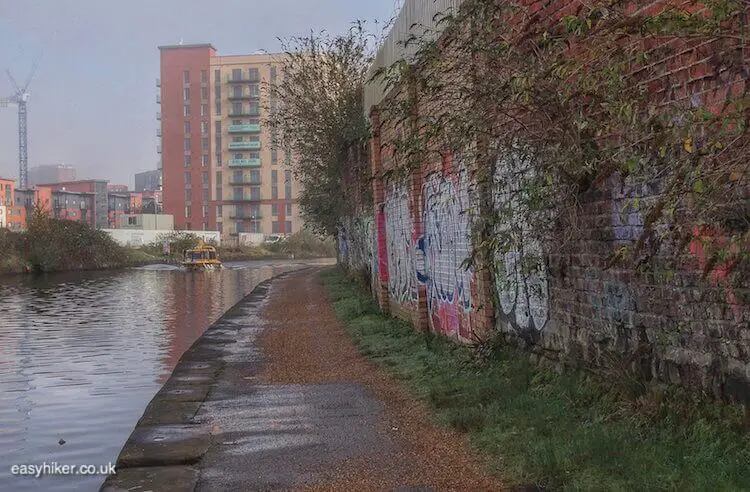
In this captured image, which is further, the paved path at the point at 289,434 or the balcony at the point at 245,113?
the balcony at the point at 245,113

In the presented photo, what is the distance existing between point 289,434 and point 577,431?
254 cm

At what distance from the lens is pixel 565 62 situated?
5129 millimetres

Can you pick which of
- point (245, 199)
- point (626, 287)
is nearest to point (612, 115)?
point (626, 287)

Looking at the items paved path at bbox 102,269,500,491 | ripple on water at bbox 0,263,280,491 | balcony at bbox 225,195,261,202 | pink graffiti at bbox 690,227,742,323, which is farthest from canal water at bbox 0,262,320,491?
balcony at bbox 225,195,261,202

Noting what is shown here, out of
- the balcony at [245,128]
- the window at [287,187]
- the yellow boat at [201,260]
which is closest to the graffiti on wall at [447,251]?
the yellow boat at [201,260]

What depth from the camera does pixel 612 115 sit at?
5.20 m

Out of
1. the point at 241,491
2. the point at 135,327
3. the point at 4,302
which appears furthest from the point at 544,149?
the point at 4,302

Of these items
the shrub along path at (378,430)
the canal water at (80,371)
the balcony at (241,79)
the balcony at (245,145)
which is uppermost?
the balcony at (241,79)

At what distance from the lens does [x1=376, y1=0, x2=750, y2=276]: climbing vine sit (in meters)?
4.23

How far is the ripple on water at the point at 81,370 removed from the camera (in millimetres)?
7281

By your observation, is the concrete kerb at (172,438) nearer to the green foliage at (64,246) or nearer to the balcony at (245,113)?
the green foliage at (64,246)

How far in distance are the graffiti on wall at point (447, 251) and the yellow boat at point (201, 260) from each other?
43.2 m

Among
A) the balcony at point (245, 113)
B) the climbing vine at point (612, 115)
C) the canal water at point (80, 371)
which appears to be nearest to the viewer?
the climbing vine at point (612, 115)

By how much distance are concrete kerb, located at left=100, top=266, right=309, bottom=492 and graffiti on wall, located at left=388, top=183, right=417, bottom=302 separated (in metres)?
3.90
